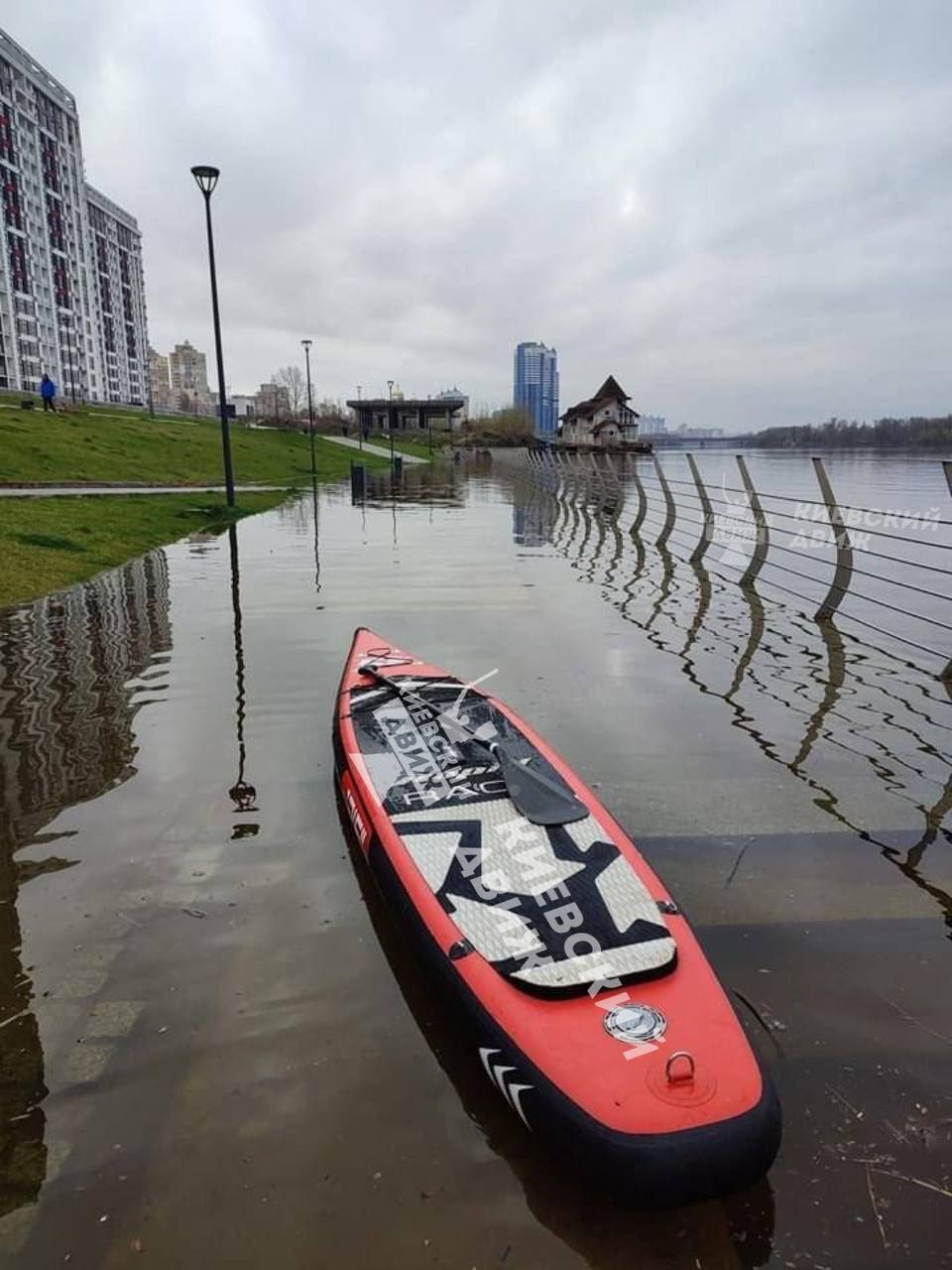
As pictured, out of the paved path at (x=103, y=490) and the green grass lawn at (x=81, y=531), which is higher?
the paved path at (x=103, y=490)

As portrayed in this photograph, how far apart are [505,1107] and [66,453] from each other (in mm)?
28552

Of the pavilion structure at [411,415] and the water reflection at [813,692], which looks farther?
the pavilion structure at [411,415]

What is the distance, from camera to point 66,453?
26141 mm

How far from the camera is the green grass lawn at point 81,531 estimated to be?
1103cm

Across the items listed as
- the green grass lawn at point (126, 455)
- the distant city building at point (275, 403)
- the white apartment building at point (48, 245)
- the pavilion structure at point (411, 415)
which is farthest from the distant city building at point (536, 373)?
the green grass lawn at point (126, 455)

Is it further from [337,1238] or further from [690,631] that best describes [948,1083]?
[690,631]

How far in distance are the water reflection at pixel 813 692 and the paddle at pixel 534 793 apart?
1.84 meters

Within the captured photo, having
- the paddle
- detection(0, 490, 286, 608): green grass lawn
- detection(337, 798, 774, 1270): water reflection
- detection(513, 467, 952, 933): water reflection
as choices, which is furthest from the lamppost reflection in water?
detection(513, 467, 952, 933): water reflection

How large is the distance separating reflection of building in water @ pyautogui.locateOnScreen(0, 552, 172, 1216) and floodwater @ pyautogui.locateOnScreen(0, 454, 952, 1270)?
0.06 ft

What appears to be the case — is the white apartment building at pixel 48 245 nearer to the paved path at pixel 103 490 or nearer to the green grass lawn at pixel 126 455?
the green grass lawn at pixel 126 455

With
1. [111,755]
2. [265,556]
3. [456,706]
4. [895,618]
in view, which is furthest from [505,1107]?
[265,556]

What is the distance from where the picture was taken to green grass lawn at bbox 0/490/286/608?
11031 mm

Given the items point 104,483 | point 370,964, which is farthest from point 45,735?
point 104,483

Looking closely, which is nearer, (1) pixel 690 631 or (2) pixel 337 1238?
(2) pixel 337 1238
